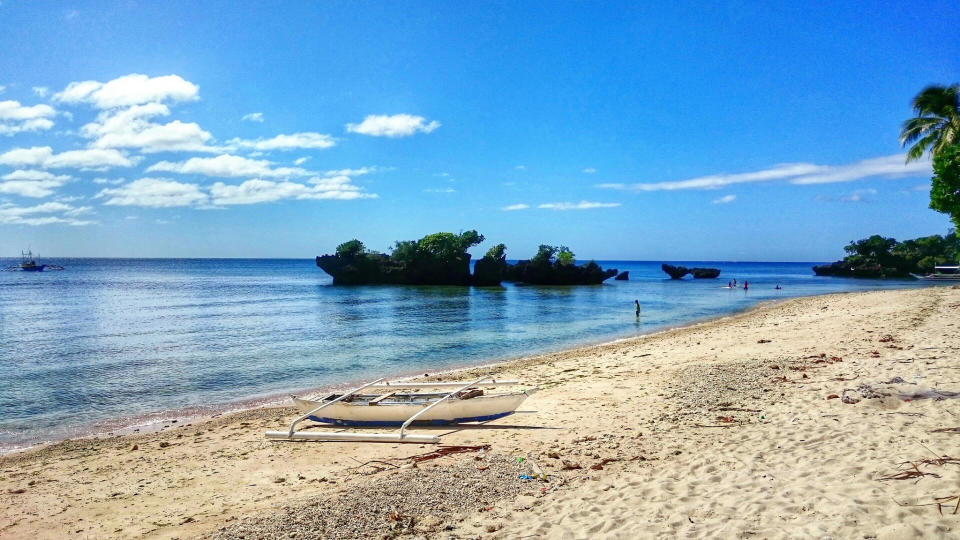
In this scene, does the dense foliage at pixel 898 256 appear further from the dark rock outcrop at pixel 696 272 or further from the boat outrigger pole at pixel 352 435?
the boat outrigger pole at pixel 352 435

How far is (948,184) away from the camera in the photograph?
30031mm

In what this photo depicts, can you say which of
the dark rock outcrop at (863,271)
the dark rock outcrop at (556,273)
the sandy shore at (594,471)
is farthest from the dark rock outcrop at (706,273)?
the sandy shore at (594,471)

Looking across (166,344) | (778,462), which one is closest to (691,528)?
(778,462)

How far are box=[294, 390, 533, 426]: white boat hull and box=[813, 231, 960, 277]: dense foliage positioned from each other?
101 meters

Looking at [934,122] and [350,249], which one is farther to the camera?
[350,249]

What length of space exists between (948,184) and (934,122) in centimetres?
1142

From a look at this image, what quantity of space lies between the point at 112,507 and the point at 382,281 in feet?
247

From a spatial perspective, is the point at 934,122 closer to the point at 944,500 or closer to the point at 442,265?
the point at 944,500

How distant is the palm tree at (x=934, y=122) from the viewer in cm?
3653

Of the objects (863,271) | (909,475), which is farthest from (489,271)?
(909,475)

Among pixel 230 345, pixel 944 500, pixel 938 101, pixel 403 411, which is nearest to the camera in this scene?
pixel 944 500

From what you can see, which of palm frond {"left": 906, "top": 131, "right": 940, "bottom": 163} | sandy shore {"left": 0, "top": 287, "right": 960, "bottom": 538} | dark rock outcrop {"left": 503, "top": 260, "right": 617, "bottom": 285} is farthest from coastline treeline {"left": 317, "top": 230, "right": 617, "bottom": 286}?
sandy shore {"left": 0, "top": 287, "right": 960, "bottom": 538}

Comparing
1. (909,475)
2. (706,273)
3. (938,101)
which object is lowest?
(909,475)

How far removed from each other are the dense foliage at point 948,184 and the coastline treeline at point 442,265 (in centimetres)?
5272
